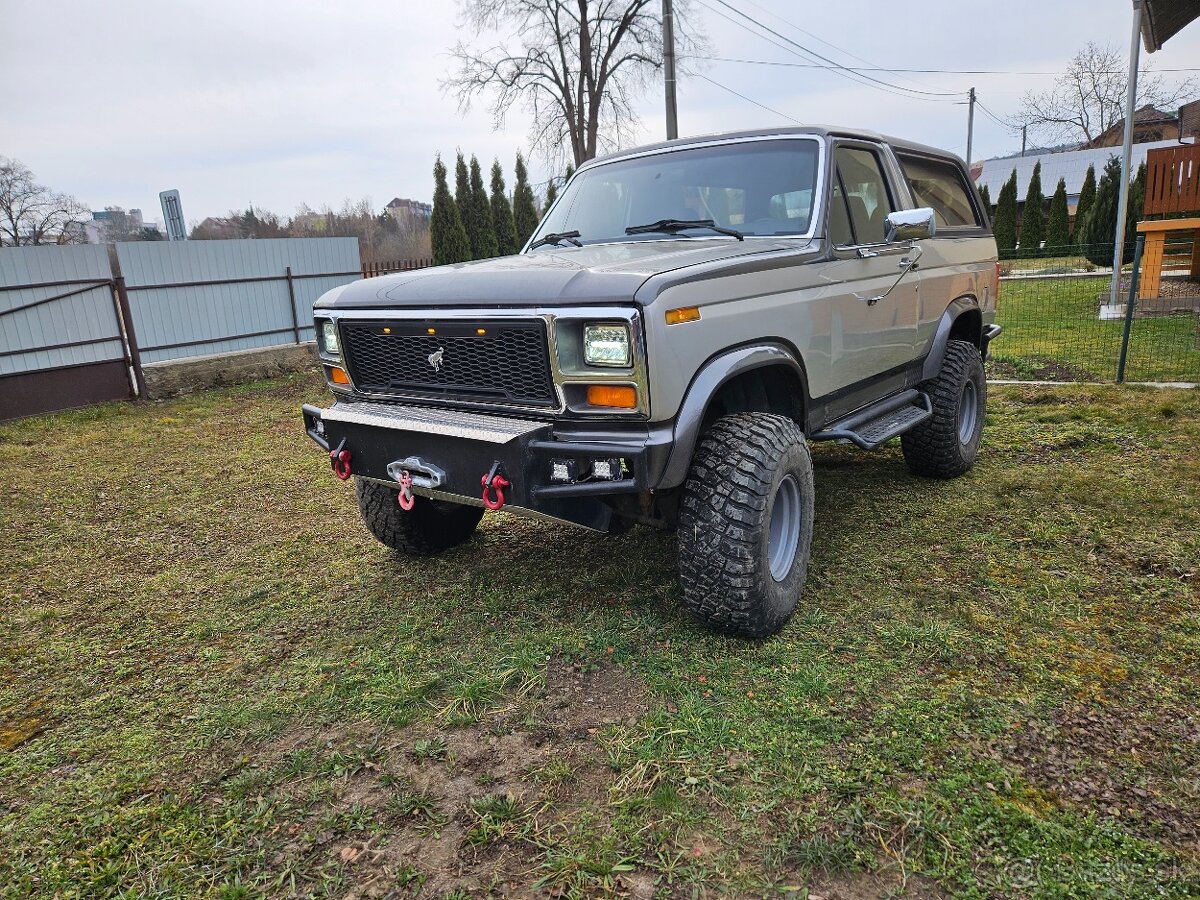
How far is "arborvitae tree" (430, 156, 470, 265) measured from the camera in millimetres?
18516

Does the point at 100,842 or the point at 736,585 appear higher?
the point at 736,585

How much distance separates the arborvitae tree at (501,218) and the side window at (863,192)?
55.0 feet

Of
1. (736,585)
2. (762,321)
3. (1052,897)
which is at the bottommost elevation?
(1052,897)

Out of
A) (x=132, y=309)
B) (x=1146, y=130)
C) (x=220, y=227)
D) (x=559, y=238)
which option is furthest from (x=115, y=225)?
(x=1146, y=130)

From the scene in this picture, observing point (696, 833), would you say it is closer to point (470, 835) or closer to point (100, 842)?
point (470, 835)

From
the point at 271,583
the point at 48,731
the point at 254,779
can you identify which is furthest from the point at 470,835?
the point at 271,583

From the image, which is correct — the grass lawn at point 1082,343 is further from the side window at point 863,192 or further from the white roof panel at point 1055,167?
the white roof panel at point 1055,167

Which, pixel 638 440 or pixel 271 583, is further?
pixel 271 583

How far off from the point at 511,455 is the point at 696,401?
70cm

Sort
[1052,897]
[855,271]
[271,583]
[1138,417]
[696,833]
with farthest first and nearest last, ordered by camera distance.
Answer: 1. [1138,417]
2. [271,583]
3. [855,271]
4. [696,833]
5. [1052,897]

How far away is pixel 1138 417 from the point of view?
652cm

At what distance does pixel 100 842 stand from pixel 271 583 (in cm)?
199

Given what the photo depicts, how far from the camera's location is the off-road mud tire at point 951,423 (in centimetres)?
504

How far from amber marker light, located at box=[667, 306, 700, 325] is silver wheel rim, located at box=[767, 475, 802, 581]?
0.94 metres
